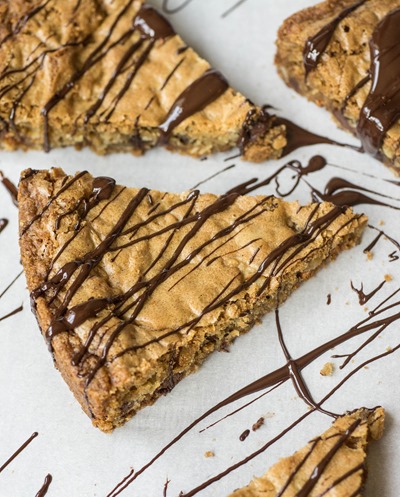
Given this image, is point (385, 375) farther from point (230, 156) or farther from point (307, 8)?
point (307, 8)

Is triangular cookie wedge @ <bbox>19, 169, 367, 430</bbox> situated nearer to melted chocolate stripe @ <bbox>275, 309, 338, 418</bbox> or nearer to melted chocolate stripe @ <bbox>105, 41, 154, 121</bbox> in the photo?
melted chocolate stripe @ <bbox>275, 309, 338, 418</bbox>

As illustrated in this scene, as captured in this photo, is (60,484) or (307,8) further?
(307,8)

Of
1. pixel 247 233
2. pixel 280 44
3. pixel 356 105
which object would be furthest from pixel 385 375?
pixel 280 44

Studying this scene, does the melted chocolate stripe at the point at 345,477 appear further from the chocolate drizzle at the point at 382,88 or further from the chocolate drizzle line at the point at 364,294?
the chocolate drizzle at the point at 382,88

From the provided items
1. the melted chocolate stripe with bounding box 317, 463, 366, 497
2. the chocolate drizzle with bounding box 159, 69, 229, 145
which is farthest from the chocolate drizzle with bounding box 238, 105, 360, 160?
the melted chocolate stripe with bounding box 317, 463, 366, 497

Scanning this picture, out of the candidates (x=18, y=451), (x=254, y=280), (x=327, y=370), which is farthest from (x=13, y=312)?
(x=327, y=370)

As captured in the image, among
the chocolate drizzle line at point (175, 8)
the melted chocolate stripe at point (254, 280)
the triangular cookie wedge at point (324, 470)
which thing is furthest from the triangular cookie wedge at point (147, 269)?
the chocolate drizzle line at point (175, 8)

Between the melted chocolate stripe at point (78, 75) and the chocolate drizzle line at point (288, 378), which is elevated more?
the melted chocolate stripe at point (78, 75)
